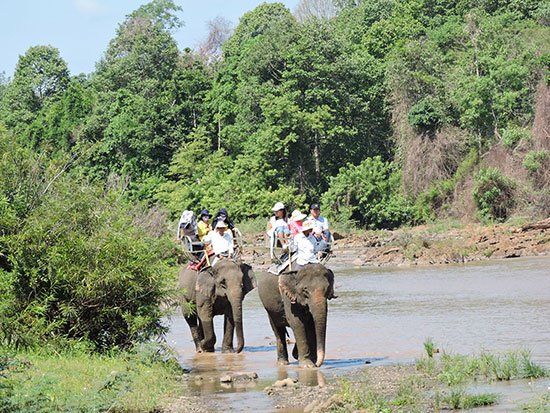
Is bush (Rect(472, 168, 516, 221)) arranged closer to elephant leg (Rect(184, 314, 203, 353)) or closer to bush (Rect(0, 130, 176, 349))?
elephant leg (Rect(184, 314, 203, 353))

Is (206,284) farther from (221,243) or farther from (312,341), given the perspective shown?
(312,341)

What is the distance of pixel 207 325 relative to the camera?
63.4 ft

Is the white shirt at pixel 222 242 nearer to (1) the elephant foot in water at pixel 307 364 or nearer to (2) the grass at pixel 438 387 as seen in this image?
Answer: (1) the elephant foot in water at pixel 307 364

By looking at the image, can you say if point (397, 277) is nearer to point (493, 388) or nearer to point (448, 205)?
point (448, 205)

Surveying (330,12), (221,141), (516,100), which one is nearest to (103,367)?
(516,100)

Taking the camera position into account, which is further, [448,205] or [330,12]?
[330,12]

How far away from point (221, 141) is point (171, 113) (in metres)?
3.52

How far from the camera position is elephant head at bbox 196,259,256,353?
61.0ft

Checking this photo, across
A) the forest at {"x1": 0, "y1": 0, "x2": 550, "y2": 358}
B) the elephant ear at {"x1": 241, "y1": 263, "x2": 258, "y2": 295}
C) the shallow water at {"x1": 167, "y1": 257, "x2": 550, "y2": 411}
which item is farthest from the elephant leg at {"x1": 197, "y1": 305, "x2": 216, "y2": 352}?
the forest at {"x1": 0, "y1": 0, "x2": 550, "y2": 358}

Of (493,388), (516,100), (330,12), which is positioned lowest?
(493,388)

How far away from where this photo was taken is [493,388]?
1327cm

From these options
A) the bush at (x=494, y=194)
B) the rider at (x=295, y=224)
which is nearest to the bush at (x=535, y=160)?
the bush at (x=494, y=194)

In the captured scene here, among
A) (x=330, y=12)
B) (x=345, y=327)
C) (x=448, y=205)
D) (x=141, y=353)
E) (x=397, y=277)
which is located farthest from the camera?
(x=330, y=12)

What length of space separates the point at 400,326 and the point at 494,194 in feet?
89.3
